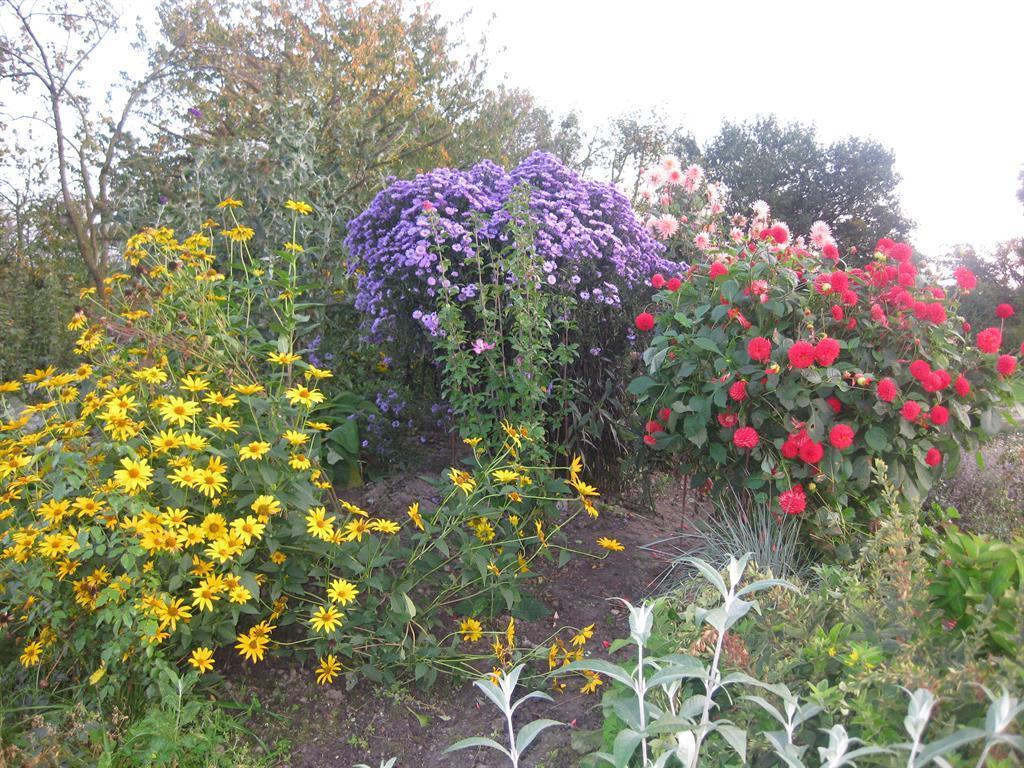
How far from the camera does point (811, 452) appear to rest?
2.73 meters

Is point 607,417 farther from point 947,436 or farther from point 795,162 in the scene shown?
point 795,162

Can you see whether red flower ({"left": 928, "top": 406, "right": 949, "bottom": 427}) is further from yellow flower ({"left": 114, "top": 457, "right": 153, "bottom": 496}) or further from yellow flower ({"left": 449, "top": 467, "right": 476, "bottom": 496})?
yellow flower ({"left": 114, "top": 457, "right": 153, "bottom": 496})

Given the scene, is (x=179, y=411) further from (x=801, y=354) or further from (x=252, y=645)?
(x=801, y=354)

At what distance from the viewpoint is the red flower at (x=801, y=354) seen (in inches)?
105

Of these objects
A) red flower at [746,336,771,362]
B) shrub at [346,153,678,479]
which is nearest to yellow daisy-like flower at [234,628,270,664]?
shrub at [346,153,678,479]

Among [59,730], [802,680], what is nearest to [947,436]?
[802,680]

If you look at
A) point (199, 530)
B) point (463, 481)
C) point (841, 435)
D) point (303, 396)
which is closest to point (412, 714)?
point (463, 481)

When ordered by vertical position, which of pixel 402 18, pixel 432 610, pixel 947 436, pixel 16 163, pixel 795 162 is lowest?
pixel 432 610

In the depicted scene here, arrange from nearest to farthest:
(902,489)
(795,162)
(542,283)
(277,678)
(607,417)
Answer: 1. (277,678)
2. (902,489)
3. (542,283)
4. (607,417)
5. (795,162)

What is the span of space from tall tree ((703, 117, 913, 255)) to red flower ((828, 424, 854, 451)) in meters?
10.8

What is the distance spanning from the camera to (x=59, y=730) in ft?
6.75

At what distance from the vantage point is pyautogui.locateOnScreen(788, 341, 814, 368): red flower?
8.75 ft

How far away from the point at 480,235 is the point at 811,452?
1.80m

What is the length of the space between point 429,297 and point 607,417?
107 cm
